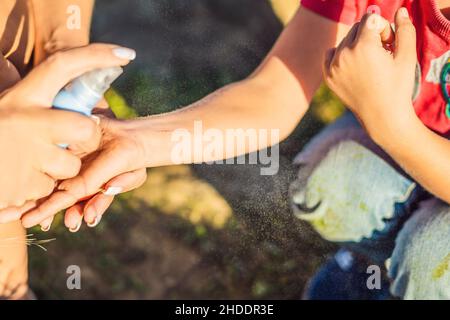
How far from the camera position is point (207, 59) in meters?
1.56

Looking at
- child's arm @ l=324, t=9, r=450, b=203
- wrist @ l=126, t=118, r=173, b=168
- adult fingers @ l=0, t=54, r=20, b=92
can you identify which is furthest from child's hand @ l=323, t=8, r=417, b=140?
adult fingers @ l=0, t=54, r=20, b=92

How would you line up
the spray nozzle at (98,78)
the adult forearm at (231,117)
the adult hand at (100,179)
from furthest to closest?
1. the adult forearm at (231,117)
2. the adult hand at (100,179)
3. the spray nozzle at (98,78)

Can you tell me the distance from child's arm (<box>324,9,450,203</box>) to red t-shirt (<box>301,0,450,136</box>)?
4.0 inches

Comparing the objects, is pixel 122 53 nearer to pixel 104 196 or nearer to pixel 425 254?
pixel 104 196

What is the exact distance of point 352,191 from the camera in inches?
41.6

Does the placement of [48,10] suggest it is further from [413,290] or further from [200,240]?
[413,290]

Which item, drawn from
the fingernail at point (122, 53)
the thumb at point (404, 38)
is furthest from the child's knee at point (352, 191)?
the fingernail at point (122, 53)

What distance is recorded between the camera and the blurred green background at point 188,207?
1486 mm

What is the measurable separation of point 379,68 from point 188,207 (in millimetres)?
816

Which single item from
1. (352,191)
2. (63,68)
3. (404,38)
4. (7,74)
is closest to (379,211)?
(352,191)

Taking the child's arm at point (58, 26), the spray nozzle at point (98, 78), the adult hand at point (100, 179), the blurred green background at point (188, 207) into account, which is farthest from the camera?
the blurred green background at point (188, 207)

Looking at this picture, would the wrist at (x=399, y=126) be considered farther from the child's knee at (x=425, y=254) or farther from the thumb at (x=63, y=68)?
the thumb at (x=63, y=68)

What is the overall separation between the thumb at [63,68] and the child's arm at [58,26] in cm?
33
